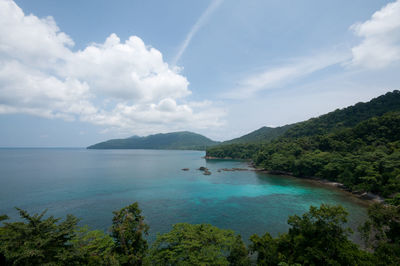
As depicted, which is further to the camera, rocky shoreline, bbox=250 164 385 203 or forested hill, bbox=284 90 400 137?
forested hill, bbox=284 90 400 137

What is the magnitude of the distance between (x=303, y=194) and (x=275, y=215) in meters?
15.4

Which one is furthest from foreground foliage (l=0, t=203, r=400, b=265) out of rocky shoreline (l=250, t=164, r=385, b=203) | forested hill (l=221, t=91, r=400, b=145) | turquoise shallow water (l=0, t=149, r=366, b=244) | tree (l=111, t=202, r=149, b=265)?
forested hill (l=221, t=91, r=400, b=145)

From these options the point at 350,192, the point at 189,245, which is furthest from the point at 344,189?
the point at 189,245

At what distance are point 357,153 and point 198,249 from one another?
58.5m

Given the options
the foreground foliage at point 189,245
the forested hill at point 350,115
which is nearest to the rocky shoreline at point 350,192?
the foreground foliage at point 189,245

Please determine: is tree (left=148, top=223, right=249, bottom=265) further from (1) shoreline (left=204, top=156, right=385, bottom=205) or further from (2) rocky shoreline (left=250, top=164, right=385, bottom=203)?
(2) rocky shoreline (left=250, top=164, right=385, bottom=203)

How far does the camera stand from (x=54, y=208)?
1198 inches

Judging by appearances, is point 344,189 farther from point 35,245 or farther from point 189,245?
point 35,245

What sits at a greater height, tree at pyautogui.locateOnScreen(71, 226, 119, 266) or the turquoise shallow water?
tree at pyautogui.locateOnScreen(71, 226, 119, 266)

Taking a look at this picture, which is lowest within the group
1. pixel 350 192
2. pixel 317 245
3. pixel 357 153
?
pixel 350 192

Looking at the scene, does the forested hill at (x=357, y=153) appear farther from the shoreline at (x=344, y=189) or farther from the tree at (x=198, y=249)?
the tree at (x=198, y=249)

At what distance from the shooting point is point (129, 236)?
Result: 13.8 m

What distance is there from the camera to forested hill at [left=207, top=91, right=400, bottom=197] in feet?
113

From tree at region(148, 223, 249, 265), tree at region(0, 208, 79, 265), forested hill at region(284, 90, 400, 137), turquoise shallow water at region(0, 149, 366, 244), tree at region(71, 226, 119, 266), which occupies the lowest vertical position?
turquoise shallow water at region(0, 149, 366, 244)
